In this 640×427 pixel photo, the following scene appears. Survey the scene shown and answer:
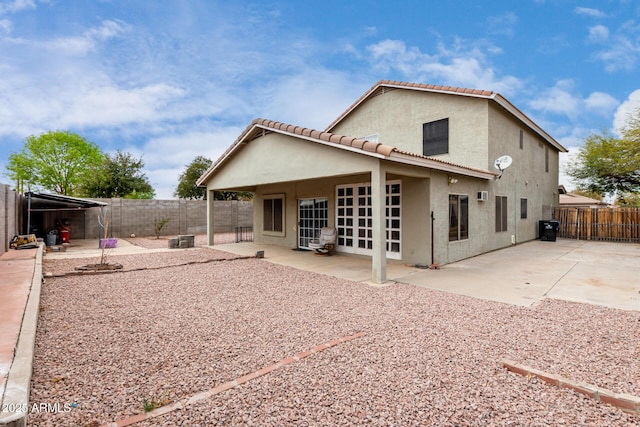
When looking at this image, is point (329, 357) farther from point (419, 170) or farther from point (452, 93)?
point (452, 93)

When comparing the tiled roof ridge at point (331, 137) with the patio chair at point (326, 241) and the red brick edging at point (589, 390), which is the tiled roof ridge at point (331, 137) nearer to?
the patio chair at point (326, 241)

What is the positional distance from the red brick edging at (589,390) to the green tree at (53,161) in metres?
44.9

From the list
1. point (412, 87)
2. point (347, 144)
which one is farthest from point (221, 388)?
point (412, 87)

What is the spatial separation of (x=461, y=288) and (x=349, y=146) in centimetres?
385

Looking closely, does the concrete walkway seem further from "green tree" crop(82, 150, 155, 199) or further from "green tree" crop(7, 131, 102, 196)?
"green tree" crop(7, 131, 102, 196)

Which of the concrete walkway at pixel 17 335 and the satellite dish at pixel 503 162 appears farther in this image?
the satellite dish at pixel 503 162

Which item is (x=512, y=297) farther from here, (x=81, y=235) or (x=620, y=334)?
(x=81, y=235)

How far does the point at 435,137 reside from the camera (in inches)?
492

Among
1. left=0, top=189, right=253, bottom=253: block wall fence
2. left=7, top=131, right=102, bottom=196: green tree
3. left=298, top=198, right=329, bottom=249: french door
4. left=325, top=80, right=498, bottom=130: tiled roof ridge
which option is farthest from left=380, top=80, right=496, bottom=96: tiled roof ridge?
left=7, top=131, right=102, bottom=196: green tree

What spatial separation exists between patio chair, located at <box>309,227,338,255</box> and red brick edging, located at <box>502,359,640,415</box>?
7.93m

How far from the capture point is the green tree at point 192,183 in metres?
31.6

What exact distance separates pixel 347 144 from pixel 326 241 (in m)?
4.54

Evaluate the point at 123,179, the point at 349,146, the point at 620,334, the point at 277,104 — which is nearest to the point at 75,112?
the point at 123,179

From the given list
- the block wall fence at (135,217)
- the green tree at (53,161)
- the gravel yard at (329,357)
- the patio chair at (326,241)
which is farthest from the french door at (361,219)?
the green tree at (53,161)
